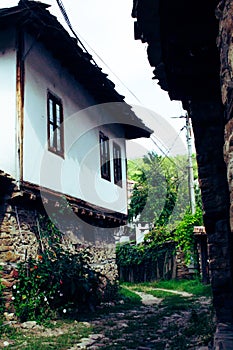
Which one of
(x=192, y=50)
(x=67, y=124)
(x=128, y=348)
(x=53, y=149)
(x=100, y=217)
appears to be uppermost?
(x=67, y=124)

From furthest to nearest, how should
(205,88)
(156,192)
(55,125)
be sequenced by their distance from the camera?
(156,192)
(55,125)
(205,88)

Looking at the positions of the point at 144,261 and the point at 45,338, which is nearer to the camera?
the point at 45,338

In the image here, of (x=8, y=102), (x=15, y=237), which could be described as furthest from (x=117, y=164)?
(x=15, y=237)

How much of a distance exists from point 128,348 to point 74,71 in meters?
6.71

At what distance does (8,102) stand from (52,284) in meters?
3.59

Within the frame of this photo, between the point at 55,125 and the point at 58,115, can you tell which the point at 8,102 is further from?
the point at 58,115

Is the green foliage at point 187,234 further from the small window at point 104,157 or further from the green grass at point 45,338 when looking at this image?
the green grass at point 45,338

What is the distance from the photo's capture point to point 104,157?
11.5 m

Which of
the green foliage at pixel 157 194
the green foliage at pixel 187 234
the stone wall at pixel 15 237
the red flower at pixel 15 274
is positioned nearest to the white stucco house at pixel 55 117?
the stone wall at pixel 15 237

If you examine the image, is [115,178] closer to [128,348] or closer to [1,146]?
[1,146]

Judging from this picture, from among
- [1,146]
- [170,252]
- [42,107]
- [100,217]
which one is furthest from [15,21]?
[170,252]

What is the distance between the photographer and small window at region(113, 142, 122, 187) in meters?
12.3

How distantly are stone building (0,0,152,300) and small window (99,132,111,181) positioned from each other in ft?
0.10

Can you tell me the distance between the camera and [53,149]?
8.59 meters
